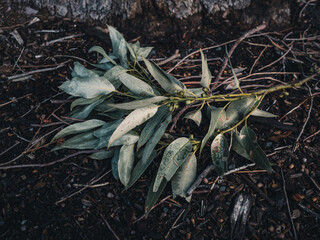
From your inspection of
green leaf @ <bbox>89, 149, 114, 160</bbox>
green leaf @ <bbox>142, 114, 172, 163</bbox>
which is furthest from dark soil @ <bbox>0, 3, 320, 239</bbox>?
green leaf @ <bbox>142, 114, 172, 163</bbox>

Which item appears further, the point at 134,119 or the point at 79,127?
the point at 79,127

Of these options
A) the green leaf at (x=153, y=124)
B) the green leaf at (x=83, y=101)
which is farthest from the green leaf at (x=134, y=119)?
the green leaf at (x=83, y=101)

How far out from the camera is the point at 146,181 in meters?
1.01

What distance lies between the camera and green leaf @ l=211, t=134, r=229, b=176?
3.00ft

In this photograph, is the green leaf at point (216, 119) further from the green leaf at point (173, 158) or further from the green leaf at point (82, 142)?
the green leaf at point (82, 142)

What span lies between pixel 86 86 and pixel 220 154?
590 millimetres

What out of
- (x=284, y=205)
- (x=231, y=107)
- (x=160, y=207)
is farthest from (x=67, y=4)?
(x=284, y=205)

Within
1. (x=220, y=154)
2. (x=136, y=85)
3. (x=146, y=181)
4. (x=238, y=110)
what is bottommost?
(x=146, y=181)

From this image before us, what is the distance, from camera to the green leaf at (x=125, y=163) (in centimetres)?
95

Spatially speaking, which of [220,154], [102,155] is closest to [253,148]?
[220,154]

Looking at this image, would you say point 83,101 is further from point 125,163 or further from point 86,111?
point 125,163

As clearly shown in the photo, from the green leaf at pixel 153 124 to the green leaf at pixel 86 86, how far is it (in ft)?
0.76

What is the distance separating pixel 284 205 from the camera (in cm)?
93

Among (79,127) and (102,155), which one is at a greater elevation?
(79,127)
